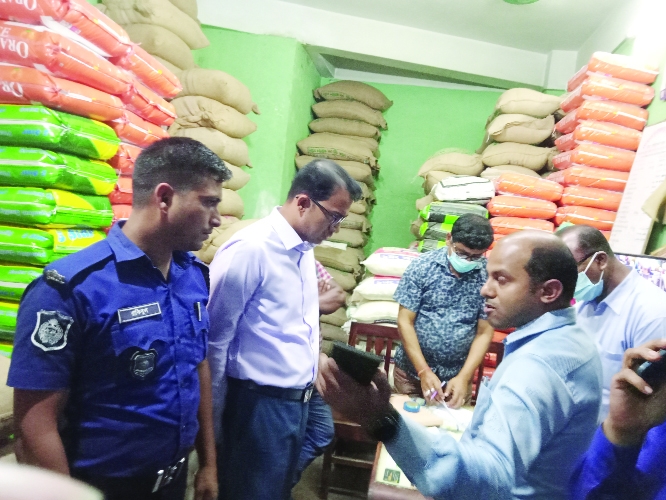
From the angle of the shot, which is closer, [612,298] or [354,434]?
[612,298]

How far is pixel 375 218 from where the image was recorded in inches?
174

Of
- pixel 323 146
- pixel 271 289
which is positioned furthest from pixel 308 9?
pixel 271 289

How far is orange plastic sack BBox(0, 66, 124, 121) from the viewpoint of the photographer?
1.54m

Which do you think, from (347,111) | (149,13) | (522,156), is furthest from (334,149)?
(149,13)

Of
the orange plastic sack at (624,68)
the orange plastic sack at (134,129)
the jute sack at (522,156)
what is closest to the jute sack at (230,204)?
the orange plastic sack at (134,129)

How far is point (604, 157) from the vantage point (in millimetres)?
2570

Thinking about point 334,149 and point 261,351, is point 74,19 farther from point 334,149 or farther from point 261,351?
point 334,149

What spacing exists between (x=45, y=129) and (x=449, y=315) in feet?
6.58

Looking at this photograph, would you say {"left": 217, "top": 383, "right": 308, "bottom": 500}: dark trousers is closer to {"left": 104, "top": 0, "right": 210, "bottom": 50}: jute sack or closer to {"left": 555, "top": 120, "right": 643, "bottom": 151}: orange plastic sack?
{"left": 104, "top": 0, "right": 210, "bottom": 50}: jute sack

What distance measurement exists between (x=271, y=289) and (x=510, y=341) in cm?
81

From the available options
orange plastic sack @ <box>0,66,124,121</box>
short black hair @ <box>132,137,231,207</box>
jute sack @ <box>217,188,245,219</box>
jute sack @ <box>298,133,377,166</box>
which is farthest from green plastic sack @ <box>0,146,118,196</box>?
jute sack @ <box>298,133,377,166</box>

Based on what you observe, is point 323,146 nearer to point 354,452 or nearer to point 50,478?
point 354,452

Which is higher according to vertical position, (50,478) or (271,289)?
(50,478)

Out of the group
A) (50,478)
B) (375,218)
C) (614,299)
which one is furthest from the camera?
(375,218)
